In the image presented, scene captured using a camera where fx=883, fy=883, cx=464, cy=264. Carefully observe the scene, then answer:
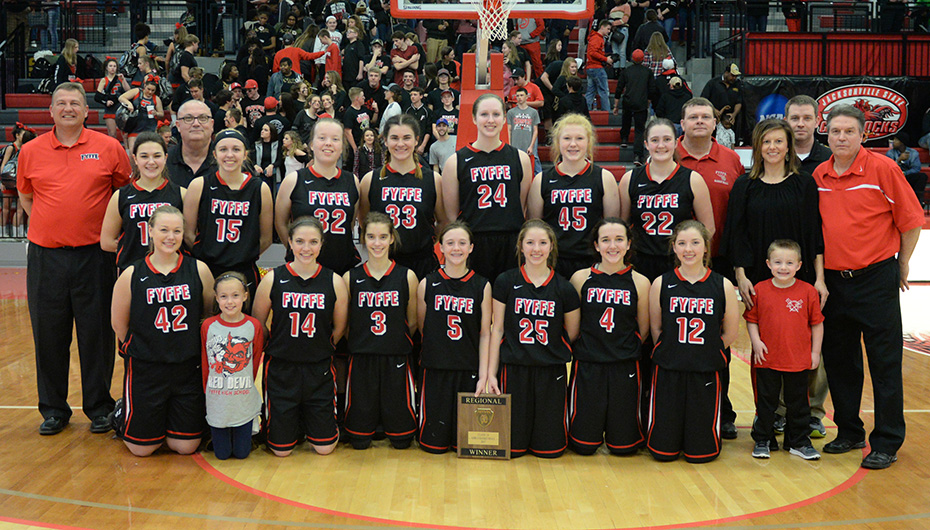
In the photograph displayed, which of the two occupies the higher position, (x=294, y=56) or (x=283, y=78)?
(x=294, y=56)

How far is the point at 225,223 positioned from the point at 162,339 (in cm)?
74

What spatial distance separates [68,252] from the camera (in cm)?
516

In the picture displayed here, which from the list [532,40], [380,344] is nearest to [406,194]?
[380,344]

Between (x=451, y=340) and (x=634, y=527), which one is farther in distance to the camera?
(x=451, y=340)

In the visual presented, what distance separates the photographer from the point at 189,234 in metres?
5.03

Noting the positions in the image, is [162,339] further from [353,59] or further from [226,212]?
[353,59]

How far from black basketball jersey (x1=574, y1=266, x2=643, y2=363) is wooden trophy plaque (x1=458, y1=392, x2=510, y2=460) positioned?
1.81ft

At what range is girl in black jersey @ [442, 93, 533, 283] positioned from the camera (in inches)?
205

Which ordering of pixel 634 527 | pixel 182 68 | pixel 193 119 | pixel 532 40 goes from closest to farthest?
pixel 634 527 < pixel 193 119 < pixel 182 68 < pixel 532 40

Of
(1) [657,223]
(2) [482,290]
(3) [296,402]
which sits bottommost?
(3) [296,402]

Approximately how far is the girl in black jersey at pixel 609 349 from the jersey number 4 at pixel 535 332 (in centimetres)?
20

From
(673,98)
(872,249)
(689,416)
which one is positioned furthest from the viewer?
(673,98)

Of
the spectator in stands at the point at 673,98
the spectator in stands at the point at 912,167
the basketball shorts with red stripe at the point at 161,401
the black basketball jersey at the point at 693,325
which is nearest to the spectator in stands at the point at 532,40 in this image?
the spectator in stands at the point at 673,98

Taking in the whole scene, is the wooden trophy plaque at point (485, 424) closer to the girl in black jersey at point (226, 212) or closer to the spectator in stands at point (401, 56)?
the girl in black jersey at point (226, 212)
